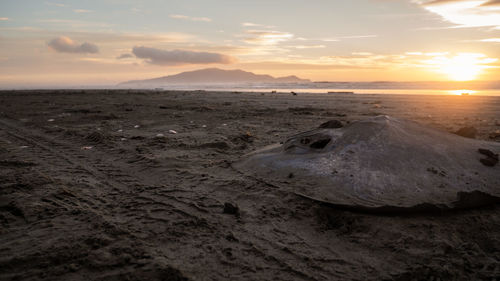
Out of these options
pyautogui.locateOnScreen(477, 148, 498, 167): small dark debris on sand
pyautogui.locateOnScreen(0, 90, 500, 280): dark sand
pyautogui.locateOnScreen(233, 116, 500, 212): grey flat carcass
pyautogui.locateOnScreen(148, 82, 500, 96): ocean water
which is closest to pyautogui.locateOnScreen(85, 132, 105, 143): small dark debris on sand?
pyautogui.locateOnScreen(0, 90, 500, 280): dark sand

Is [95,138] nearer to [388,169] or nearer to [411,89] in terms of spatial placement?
[388,169]

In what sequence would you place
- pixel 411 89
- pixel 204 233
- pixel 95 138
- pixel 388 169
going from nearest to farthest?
1. pixel 204 233
2. pixel 388 169
3. pixel 95 138
4. pixel 411 89

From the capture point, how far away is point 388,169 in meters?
3.11

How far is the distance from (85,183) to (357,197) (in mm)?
3355

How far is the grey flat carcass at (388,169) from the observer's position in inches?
116

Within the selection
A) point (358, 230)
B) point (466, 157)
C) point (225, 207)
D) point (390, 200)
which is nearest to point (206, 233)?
point (225, 207)

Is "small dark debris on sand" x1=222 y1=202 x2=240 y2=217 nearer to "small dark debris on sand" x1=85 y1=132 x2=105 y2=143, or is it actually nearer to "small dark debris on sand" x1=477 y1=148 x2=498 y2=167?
"small dark debris on sand" x1=477 y1=148 x2=498 y2=167

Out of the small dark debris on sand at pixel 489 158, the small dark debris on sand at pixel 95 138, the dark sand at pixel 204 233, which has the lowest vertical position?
the dark sand at pixel 204 233

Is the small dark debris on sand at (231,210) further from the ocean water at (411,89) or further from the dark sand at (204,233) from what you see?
the ocean water at (411,89)

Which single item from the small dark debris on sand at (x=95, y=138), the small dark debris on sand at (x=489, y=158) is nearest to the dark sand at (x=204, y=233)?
the small dark debris on sand at (x=489, y=158)

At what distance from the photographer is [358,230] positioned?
9.09 ft

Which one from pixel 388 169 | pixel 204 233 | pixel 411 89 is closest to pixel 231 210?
pixel 204 233

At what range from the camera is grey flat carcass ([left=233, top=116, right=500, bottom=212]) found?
294 centimetres

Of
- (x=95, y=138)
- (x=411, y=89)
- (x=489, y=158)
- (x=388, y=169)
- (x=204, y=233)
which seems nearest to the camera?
(x=204, y=233)
